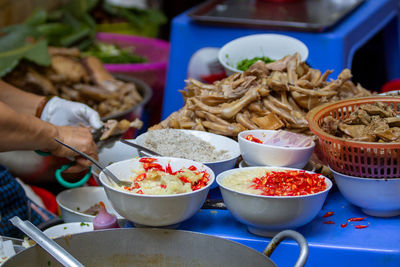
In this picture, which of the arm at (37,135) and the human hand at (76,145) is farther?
the human hand at (76,145)

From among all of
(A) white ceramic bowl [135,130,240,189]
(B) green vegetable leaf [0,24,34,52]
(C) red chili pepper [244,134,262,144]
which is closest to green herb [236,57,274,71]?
(A) white ceramic bowl [135,130,240,189]

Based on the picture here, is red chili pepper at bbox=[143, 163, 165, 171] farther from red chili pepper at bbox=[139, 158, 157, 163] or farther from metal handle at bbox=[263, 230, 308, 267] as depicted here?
metal handle at bbox=[263, 230, 308, 267]

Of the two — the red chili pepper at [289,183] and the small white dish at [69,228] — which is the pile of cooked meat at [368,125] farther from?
the small white dish at [69,228]

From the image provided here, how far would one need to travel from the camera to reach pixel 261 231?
1509 millimetres

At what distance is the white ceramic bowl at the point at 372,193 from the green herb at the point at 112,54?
2.84 metres

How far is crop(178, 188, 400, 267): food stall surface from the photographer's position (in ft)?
4.72

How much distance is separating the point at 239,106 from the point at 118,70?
7.04 ft

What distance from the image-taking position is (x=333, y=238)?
4.89 feet

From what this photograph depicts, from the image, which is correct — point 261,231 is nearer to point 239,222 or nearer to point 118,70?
point 239,222

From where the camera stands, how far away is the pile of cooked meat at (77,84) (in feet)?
10.7

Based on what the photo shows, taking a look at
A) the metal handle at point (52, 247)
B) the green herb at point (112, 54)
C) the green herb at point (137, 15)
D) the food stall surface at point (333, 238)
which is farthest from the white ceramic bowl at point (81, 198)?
the green herb at point (137, 15)

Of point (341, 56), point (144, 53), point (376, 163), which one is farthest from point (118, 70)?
point (376, 163)

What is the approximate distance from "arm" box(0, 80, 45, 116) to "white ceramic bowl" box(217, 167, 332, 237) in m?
1.36

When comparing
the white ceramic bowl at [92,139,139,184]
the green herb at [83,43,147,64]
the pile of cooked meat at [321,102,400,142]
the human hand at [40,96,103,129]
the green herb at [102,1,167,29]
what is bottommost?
the green herb at [83,43,147,64]
